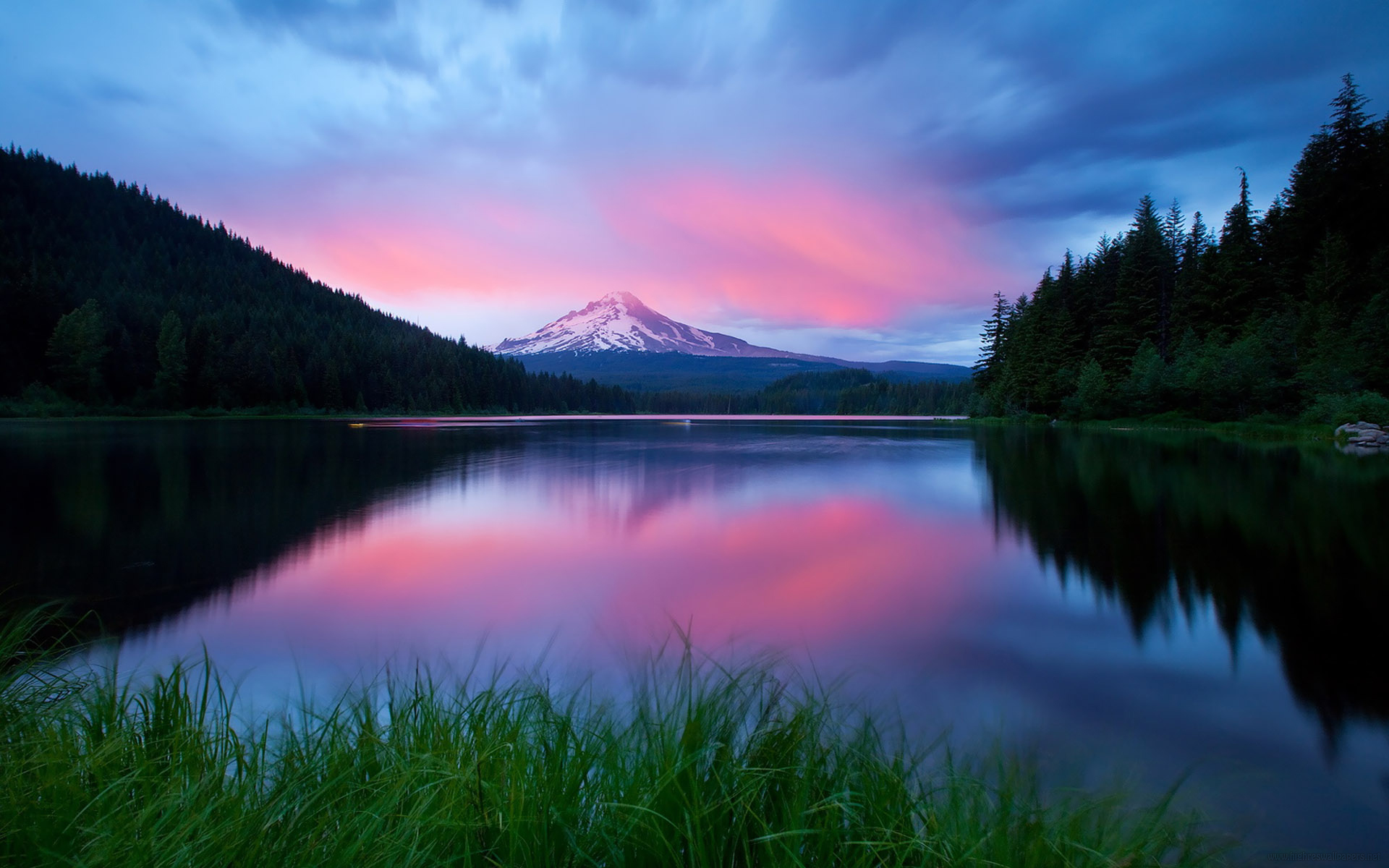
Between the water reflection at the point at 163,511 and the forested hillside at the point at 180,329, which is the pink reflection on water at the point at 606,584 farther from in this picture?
the forested hillside at the point at 180,329

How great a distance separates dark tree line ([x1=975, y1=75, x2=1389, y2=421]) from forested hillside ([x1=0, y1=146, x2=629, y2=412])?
74567 millimetres

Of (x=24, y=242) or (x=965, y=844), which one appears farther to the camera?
(x=24, y=242)

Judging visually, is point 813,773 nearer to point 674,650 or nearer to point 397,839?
point 397,839

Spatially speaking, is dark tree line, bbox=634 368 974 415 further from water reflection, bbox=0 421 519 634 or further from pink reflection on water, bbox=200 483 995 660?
pink reflection on water, bbox=200 483 995 660

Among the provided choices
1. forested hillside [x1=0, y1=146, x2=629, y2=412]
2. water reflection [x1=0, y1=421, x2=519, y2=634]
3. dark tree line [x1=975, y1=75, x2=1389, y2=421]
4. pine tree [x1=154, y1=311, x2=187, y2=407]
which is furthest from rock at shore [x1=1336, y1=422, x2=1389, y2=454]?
pine tree [x1=154, y1=311, x2=187, y2=407]

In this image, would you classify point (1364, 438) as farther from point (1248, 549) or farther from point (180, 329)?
point (180, 329)

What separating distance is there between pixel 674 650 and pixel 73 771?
138 inches

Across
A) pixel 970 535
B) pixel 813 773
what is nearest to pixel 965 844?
pixel 813 773

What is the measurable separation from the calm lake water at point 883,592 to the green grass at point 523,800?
1415mm

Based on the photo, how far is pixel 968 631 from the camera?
574 cm

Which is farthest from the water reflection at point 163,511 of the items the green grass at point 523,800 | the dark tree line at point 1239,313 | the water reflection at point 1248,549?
the dark tree line at point 1239,313

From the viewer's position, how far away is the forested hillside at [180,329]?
58.7 metres

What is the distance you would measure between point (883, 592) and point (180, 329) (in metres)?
79.3

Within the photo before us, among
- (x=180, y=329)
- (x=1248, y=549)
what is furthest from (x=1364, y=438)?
(x=180, y=329)
